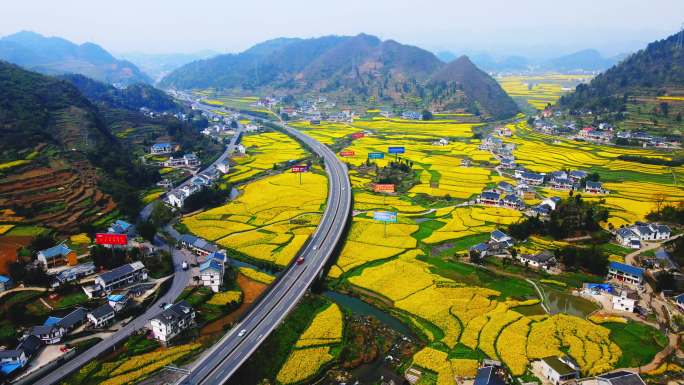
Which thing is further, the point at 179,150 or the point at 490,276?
the point at 179,150

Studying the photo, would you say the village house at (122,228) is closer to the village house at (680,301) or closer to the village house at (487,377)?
the village house at (487,377)

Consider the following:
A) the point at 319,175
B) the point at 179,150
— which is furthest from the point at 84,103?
the point at 319,175

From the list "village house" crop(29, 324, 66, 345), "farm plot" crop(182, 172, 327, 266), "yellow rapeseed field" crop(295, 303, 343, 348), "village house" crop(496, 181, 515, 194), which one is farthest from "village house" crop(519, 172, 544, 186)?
"village house" crop(29, 324, 66, 345)

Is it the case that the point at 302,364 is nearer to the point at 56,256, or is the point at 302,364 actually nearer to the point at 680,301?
the point at 56,256

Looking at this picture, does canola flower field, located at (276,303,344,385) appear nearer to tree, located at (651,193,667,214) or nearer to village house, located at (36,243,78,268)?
village house, located at (36,243,78,268)

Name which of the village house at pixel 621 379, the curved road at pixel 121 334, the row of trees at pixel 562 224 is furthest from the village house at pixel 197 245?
the village house at pixel 621 379

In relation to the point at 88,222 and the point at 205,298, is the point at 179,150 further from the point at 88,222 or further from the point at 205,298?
the point at 205,298
